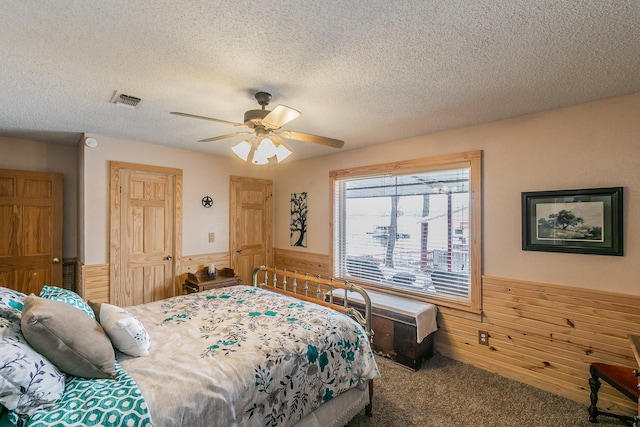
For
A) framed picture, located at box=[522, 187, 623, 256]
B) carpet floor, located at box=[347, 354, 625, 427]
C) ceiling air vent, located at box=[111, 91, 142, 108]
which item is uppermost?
ceiling air vent, located at box=[111, 91, 142, 108]

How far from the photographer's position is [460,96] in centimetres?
231

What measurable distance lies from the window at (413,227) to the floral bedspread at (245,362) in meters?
1.47

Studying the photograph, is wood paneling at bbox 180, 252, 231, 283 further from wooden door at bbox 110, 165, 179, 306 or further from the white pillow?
the white pillow

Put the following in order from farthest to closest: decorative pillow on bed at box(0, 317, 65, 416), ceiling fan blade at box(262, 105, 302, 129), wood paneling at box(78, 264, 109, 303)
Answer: wood paneling at box(78, 264, 109, 303) → ceiling fan blade at box(262, 105, 302, 129) → decorative pillow on bed at box(0, 317, 65, 416)

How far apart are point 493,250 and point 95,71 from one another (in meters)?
3.60

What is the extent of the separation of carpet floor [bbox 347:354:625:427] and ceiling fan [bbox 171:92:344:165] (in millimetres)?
2139

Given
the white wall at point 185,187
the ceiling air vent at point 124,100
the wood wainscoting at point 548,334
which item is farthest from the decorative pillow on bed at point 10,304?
the wood wainscoting at point 548,334

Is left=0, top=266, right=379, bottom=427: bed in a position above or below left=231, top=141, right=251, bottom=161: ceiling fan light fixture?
below

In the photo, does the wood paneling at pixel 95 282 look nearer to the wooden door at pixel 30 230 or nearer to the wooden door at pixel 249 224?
the wooden door at pixel 30 230

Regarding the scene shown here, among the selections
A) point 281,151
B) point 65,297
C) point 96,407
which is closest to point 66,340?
point 96,407

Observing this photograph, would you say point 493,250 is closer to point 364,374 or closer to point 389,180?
point 389,180

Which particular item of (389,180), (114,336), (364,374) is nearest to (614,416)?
(364,374)

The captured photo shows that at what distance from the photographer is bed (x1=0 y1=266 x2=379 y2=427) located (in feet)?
4.04

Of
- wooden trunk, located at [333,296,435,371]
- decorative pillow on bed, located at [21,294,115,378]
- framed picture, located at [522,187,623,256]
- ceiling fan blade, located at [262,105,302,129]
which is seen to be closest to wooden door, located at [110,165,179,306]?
decorative pillow on bed, located at [21,294,115,378]
